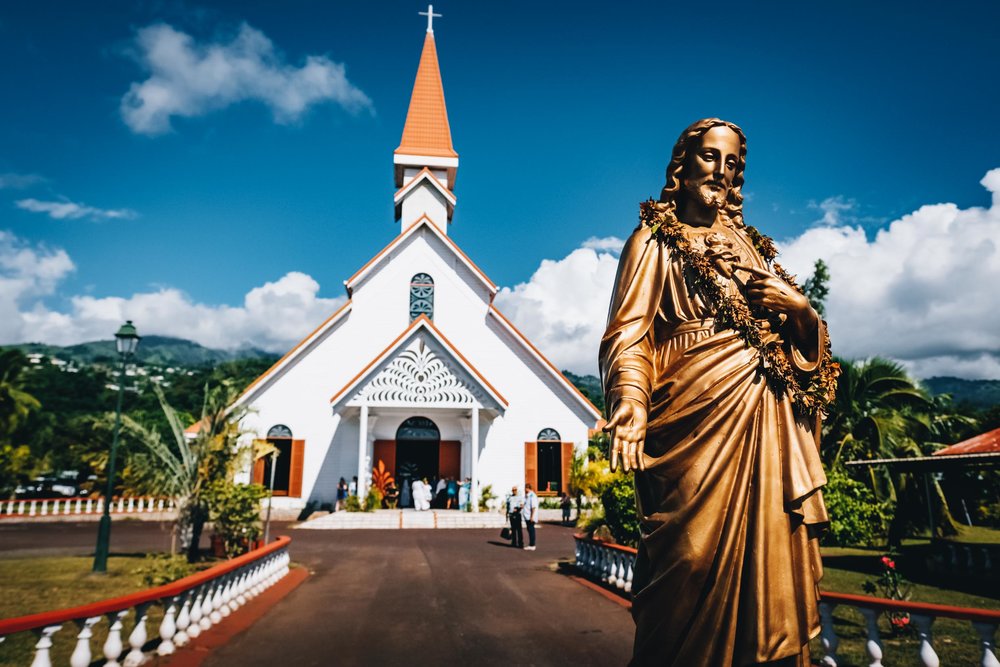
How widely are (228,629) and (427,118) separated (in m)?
28.0

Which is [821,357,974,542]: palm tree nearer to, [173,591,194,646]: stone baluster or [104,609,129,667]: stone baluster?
[173,591,194,646]: stone baluster

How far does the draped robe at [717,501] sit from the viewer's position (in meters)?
2.41

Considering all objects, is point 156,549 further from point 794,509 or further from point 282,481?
→ point 794,509

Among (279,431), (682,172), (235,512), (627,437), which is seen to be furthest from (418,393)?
(627,437)

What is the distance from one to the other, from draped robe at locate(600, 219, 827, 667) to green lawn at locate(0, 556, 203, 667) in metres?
6.36

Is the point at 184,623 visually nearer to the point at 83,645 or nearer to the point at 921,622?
the point at 83,645

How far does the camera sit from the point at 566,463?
22.7 metres

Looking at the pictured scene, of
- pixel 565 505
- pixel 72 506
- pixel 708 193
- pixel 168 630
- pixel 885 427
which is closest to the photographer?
pixel 708 193

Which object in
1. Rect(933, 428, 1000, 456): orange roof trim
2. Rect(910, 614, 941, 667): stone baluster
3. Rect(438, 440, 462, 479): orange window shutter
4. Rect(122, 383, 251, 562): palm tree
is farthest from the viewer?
Rect(438, 440, 462, 479): orange window shutter

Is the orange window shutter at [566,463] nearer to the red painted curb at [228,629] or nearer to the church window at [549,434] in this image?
the church window at [549,434]

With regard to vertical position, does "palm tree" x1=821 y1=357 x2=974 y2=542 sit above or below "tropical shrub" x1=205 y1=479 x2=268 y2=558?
above

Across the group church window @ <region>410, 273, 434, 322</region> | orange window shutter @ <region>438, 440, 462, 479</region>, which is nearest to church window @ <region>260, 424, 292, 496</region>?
orange window shutter @ <region>438, 440, 462, 479</region>

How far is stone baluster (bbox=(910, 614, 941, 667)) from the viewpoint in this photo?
4.25m

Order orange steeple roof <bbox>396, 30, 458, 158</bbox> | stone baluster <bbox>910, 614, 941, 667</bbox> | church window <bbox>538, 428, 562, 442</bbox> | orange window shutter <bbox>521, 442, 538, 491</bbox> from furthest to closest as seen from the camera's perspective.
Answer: orange steeple roof <bbox>396, 30, 458, 158</bbox>, church window <bbox>538, 428, 562, 442</bbox>, orange window shutter <bbox>521, 442, 538, 491</bbox>, stone baluster <bbox>910, 614, 941, 667</bbox>
